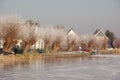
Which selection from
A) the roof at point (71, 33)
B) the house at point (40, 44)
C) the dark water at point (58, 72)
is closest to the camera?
the dark water at point (58, 72)

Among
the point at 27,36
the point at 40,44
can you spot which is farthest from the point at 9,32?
the point at 40,44

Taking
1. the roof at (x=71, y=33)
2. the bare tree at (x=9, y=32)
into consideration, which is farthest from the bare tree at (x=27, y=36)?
the roof at (x=71, y=33)

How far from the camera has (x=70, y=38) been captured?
57875 mm

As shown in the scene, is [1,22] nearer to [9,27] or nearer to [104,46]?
[9,27]

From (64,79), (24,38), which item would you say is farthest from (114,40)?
(64,79)

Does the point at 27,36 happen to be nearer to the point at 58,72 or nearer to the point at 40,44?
the point at 40,44

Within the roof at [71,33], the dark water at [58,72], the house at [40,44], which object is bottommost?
the dark water at [58,72]

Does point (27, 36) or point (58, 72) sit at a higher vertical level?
point (27, 36)

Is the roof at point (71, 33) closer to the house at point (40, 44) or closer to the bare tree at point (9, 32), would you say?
the house at point (40, 44)

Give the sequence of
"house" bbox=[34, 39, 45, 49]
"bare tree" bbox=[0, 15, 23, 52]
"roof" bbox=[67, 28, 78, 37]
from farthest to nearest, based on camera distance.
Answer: "roof" bbox=[67, 28, 78, 37] < "house" bbox=[34, 39, 45, 49] < "bare tree" bbox=[0, 15, 23, 52]

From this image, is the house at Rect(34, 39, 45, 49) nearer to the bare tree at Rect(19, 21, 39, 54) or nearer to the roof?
the roof

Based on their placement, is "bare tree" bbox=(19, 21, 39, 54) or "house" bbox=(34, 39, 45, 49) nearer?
"bare tree" bbox=(19, 21, 39, 54)

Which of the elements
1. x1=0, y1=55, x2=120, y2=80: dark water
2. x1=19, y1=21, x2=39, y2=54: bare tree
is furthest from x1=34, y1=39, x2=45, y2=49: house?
x1=0, y1=55, x2=120, y2=80: dark water

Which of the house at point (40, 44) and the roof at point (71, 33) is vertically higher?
the roof at point (71, 33)
